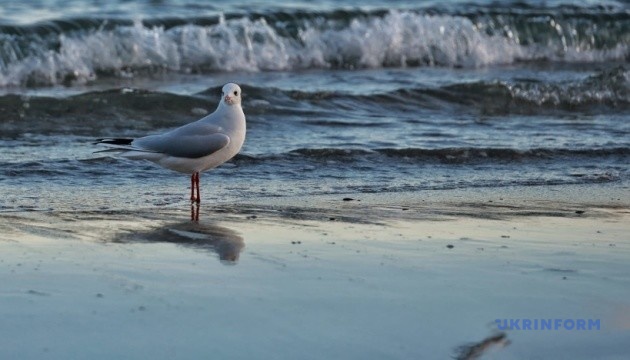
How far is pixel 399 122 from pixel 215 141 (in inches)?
135

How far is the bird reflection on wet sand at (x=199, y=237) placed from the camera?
18.2 ft

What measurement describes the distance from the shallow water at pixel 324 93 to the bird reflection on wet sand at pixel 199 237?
0.80 metres

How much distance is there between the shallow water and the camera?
7793mm

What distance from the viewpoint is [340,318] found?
4438 mm

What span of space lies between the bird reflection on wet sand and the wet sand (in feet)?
0.04

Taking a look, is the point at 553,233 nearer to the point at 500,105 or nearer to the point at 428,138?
the point at 428,138

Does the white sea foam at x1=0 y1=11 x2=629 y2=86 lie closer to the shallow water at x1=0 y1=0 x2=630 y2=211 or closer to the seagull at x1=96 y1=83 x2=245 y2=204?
the shallow water at x1=0 y1=0 x2=630 y2=211

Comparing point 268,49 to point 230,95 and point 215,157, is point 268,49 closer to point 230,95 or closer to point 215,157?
point 230,95

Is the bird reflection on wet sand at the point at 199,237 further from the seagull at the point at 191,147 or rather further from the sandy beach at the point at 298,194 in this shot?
the seagull at the point at 191,147

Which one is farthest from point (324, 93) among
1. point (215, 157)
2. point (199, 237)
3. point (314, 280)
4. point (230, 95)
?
point (314, 280)

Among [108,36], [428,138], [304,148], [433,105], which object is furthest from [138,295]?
[108,36]

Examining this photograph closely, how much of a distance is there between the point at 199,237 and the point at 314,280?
101 centimetres

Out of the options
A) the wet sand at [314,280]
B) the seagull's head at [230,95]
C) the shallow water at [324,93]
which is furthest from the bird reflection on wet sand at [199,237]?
the seagull's head at [230,95]

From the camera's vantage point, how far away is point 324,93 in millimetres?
11250
